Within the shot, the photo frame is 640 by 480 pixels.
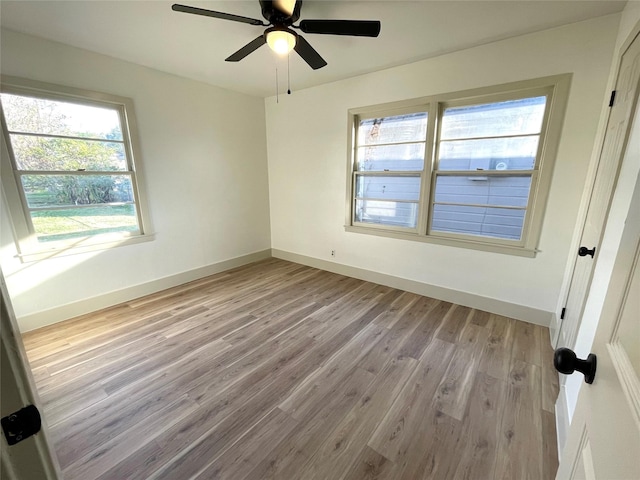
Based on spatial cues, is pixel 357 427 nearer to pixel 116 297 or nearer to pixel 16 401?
pixel 16 401

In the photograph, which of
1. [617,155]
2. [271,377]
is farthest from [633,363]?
[271,377]

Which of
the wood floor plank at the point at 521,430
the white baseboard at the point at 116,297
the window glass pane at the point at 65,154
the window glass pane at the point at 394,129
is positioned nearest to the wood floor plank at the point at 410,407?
the wood floor plank at the point at 521,430

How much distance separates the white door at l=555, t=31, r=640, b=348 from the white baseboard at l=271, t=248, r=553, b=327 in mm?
640

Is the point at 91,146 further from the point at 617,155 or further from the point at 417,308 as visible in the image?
the point at 617,155

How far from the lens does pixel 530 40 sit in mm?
2355

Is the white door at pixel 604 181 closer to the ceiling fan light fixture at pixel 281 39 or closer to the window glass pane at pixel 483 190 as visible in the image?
the window glass pane at pixel 483 190

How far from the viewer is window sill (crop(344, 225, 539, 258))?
8.79 feet

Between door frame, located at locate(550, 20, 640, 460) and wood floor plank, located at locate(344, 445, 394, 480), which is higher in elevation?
door frame, located at locate(550, 20, 640, 460)

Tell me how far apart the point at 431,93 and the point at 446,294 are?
226 centimetres

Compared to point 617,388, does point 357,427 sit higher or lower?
lower

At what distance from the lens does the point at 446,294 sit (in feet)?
10.4

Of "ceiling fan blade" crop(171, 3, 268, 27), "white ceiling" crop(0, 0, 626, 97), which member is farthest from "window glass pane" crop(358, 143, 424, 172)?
"ceiling fan blade" crop(171, 3, 268, 27)

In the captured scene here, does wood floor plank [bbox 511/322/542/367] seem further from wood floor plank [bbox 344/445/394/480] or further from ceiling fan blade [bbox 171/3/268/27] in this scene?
ceiling fan blade [bbox 171/3/268/27]

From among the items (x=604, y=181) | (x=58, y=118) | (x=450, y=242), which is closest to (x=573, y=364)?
(x=604, y=181)
